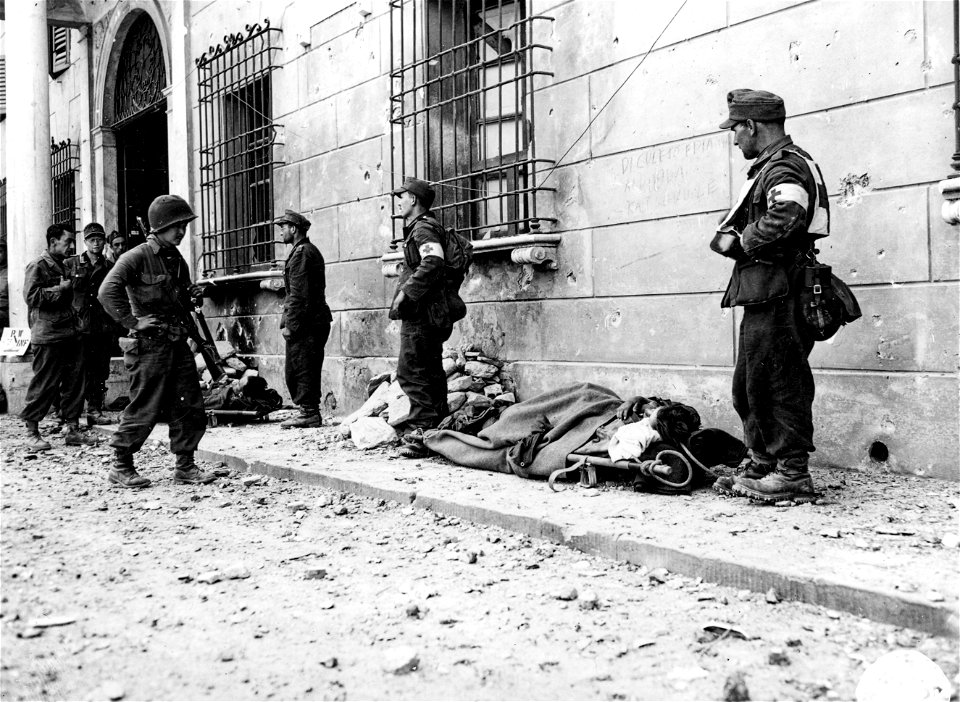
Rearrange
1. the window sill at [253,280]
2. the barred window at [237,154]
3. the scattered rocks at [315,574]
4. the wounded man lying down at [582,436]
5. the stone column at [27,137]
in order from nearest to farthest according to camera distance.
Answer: the scattered rocks at [315,574]
the wounded man lying down at [582,436]
the window sill at [253,280]
the barred window at [237,154]
the stone column at [27,137]

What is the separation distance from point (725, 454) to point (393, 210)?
4554 millimetres

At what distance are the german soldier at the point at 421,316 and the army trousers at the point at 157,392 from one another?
58.2 inches

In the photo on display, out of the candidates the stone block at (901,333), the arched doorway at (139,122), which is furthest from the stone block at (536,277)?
the arched doorway at (139,122)

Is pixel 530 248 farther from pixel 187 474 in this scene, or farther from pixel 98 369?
pixel 98 369

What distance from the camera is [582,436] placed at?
567 centimetres

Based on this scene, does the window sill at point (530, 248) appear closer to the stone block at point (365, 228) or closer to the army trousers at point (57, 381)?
the stone block at point (365, 228)

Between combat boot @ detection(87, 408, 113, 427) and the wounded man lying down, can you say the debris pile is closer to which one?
the wounded man lying down

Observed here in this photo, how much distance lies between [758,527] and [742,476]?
699mm

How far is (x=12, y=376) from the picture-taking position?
1035 cm

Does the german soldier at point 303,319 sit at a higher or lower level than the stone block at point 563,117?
lower

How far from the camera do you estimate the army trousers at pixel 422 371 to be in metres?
6.79

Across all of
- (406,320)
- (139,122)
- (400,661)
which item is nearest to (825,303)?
(400,661)

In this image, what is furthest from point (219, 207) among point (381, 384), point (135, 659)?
point (135, 659)

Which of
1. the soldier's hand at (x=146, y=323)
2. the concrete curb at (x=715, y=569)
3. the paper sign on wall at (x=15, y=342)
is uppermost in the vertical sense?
the soldier's hand at (x=146, y=323)
